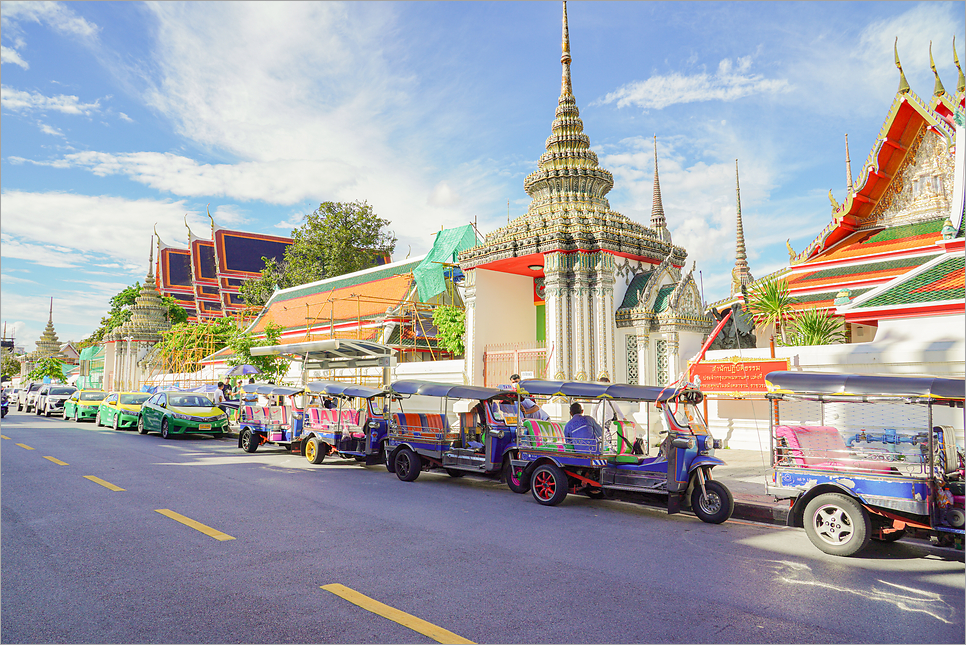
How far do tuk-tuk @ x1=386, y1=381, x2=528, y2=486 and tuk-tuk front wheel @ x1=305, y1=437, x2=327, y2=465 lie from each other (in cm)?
220

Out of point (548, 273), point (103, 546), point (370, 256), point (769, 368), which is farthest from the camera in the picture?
point (370, 256)

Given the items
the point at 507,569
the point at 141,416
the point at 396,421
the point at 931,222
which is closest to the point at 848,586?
the point at 507,569

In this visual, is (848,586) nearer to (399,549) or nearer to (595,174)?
(399,549)

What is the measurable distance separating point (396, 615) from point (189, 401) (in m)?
18.0

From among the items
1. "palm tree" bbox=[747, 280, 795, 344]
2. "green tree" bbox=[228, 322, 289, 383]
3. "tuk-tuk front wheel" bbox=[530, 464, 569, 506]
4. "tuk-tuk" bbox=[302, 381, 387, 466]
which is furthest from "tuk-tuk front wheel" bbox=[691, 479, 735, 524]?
"green tree" bbox=[228, 322, 289, 383]

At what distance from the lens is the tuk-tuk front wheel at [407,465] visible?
1184 centimetres

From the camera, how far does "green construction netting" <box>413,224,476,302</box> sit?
27812mm

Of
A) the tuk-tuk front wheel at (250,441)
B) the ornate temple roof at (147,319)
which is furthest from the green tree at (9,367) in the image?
the tuk-tuk front wheel at (250,441)

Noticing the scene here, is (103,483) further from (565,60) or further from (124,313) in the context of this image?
(124,313)

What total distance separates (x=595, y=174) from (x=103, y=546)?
49.5ft

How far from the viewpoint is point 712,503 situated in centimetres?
854

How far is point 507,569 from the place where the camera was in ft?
19.7

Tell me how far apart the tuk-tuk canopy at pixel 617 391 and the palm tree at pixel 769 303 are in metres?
7.05

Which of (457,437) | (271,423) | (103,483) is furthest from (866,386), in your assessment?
(271,423)
